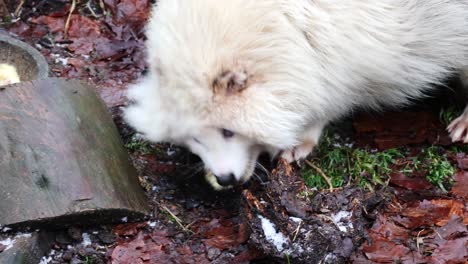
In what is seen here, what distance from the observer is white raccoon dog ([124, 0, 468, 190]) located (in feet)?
11.0

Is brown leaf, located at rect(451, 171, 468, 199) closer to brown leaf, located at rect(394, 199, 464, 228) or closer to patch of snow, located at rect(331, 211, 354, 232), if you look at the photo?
brown leaf, located at rect(394, 199, 464, 228)

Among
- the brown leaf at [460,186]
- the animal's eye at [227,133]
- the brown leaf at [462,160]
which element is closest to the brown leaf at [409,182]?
the brown leaf at [460,186]

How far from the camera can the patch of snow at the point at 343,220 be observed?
3.45 m

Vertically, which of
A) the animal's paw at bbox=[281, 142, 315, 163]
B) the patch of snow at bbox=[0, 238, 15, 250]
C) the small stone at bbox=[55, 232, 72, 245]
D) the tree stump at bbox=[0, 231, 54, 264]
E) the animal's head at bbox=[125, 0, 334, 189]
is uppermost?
the animal's head at bbox=[125, 0, 334, 189]

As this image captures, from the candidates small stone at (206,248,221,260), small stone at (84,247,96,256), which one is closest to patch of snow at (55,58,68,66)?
small stone at (84,247,96,256)

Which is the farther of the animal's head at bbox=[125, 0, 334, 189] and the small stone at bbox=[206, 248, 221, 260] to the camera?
the small stone at bbox=[206, 248, 221, 260]

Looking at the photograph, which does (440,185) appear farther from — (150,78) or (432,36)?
(150,78)

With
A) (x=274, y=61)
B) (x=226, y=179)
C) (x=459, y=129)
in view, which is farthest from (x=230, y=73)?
(x=459, y=129)

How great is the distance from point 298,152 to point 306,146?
0.22 feet

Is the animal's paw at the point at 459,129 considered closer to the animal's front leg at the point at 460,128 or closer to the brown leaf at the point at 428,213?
the animal's front leg at the point at 460,128

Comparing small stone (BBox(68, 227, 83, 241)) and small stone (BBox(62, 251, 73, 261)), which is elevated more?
small stone (BBox(68, 227, 83, 241))

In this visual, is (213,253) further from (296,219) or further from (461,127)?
(461,127)

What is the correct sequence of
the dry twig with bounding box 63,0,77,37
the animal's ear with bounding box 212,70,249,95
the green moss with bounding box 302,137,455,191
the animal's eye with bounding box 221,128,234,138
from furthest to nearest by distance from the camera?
the dry twig with bounding box 63,0,77,37 < the green moss with bounding box 302,137,455,191 < the animal's eye with bounding box 221,128,234,138 < the animal's ear with bounding box 212,70,249,95

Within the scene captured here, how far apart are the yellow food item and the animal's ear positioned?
1.64 meters
